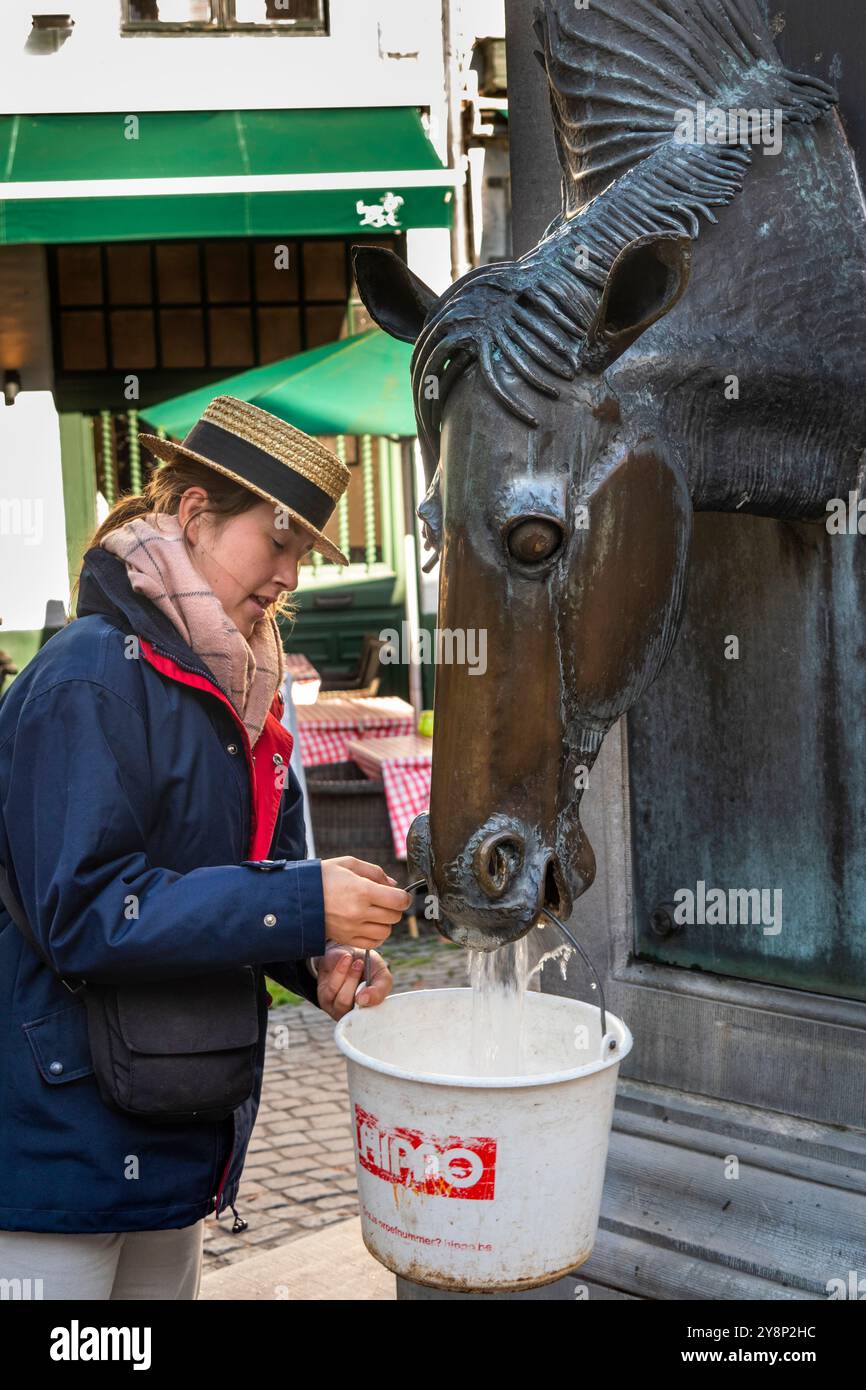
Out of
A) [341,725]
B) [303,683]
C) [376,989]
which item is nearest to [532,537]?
[376,989]

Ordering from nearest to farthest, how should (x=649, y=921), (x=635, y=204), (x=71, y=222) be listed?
(x=635, y=204)
(x=649, y=921)
(x=71, y=222)

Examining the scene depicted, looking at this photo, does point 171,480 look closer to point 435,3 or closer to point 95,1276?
point 95,1276

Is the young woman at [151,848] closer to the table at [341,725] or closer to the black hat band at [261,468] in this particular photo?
the black hat band at [261,468]

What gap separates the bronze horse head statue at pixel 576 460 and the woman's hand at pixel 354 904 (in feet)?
0.48

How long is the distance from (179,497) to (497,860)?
87 cm

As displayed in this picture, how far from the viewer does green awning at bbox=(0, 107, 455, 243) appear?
29.5 ft

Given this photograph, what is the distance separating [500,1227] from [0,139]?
30.5 feet

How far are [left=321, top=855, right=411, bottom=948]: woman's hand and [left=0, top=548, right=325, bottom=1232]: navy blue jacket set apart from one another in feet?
0.07

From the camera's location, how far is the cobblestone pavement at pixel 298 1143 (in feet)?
14.0

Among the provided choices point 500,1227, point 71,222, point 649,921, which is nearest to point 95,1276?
point 500,1227

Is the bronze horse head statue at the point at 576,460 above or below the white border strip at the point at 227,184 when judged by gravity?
below

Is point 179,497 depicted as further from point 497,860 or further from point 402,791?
point 402,791

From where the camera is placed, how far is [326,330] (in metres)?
10.6

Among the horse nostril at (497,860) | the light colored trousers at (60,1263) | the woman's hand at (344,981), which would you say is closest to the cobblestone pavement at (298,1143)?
the woman's hand at (344,981)
